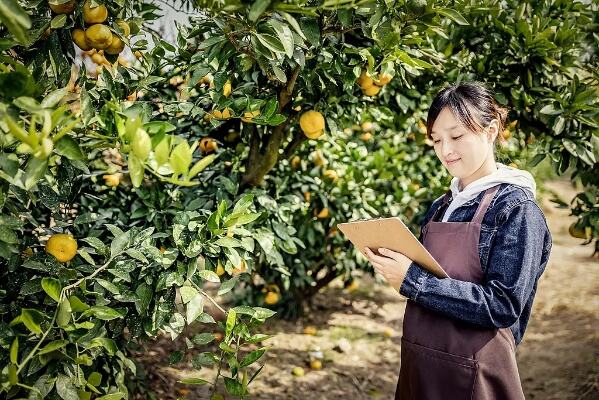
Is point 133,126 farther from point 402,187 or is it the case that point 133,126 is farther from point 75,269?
point 402,187

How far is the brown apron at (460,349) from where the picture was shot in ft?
4.69

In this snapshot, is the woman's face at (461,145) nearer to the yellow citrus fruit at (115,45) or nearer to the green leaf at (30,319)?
the yellow citrus fruit at (115,45)

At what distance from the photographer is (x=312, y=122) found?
6.68 feet

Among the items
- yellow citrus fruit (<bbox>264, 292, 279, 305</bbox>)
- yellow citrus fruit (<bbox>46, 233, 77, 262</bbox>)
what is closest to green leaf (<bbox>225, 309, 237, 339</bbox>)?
yellow citrus fruit (<bbox>46, 233, 77, 262</bbox>)

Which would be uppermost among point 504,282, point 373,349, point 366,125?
point 366,125

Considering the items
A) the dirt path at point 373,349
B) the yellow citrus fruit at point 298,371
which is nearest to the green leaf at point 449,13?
the dirt path at point 373,349

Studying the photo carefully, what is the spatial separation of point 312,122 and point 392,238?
0.69 metres

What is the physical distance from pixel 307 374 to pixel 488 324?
7.07 feet

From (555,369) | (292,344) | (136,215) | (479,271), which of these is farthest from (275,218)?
(555,369)

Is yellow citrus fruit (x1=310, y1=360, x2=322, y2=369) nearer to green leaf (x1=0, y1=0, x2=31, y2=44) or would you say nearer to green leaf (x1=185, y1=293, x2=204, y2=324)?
green leaf (x1=185, y1=293, x2=204, y2=324)

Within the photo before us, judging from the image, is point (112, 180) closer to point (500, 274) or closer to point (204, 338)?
point (204, 338)

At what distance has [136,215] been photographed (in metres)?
1.98

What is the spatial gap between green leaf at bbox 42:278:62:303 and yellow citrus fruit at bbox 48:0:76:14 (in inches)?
29.2

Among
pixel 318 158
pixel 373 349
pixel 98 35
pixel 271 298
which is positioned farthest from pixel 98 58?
pixel 373 349
